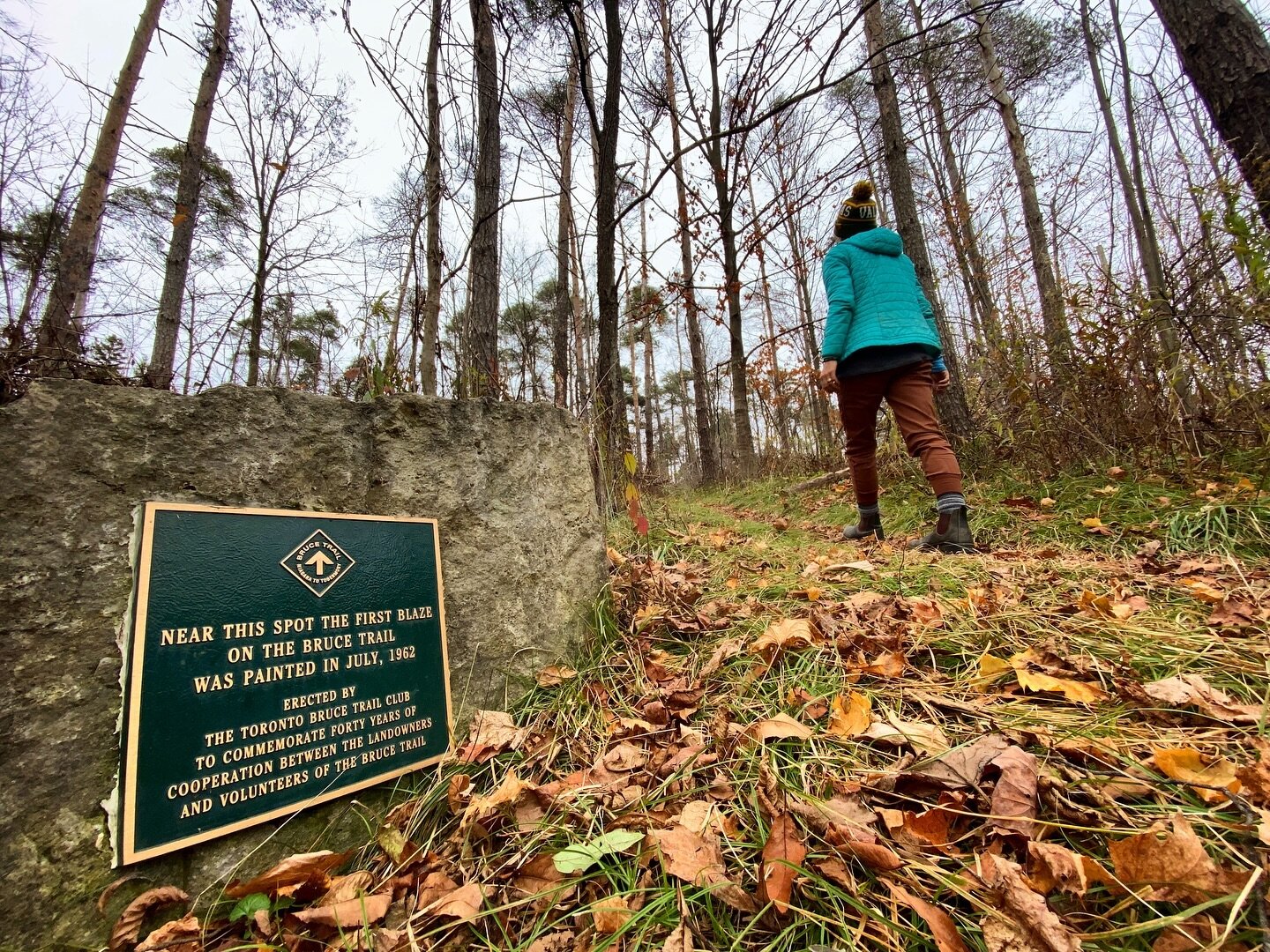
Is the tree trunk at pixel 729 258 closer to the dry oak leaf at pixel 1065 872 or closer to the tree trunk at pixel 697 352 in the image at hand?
the tree trunk at pixel 697 352

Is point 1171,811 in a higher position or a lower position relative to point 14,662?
lower

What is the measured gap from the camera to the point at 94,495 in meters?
1.23

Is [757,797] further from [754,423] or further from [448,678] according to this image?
Result: [754,423]

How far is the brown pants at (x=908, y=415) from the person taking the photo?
295 centimetres

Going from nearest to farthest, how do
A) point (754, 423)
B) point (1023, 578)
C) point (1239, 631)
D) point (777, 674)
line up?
point (1239, 631) < point (777, 674) < point (1023, 578) < point (754, 423)

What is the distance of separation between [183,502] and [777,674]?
1.75 meters

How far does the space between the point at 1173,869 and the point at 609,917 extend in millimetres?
908

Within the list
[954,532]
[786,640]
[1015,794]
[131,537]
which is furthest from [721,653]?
[954,532]

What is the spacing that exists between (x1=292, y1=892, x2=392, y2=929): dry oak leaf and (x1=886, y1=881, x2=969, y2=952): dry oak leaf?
3.30 feet

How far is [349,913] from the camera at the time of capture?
1.07 m

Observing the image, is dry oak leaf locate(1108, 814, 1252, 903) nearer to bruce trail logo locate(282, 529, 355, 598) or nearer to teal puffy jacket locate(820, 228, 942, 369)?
bruce trail logo locate(282, 529, 355, 598)

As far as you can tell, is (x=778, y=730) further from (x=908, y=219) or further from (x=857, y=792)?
(x=908, y=219)

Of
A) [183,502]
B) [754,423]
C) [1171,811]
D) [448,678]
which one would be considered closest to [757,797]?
[1171,811]

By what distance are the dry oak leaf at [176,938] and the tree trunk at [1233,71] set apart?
17.0 feet
